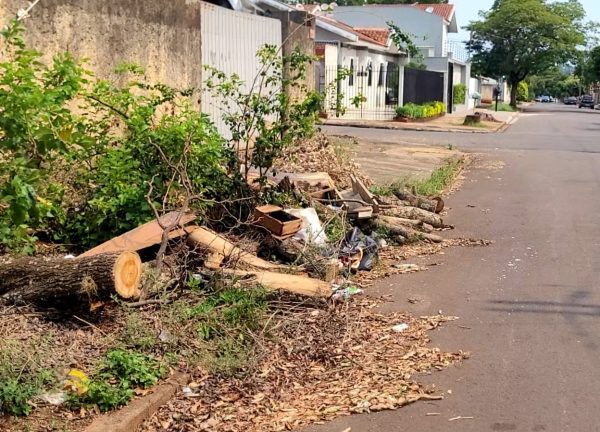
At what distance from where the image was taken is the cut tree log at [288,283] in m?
6.49

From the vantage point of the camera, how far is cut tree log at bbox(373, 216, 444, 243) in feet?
30.2

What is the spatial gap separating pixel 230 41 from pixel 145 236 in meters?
5.83

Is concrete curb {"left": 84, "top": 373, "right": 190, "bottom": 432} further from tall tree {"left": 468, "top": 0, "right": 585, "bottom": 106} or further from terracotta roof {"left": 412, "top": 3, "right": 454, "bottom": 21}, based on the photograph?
tall tree {"left": 468, "top": 0, "right": 585, "bottom": 106}

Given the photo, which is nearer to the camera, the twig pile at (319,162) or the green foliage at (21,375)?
the green foliage at (21,375)

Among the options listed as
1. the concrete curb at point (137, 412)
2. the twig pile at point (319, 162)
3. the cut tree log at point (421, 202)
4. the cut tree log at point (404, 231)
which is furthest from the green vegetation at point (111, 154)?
the cut tree log at point (421, 202)

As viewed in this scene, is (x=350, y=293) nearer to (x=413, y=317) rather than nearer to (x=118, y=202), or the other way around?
(x=413, y=317)

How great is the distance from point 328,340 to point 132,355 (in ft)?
5.09

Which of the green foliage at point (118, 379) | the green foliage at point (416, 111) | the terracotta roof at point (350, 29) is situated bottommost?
the green foliage at point (118, 379)

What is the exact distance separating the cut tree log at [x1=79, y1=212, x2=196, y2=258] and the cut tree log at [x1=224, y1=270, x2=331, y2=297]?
0.72 meters

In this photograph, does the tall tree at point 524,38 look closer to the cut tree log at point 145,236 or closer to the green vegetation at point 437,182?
the green vegetation at point 437,182

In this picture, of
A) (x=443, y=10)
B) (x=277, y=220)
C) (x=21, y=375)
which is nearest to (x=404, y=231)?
(x=277, y=220)

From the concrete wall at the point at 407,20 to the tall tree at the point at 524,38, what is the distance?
7.61 m

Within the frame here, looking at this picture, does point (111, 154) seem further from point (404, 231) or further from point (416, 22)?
point (416, 22)

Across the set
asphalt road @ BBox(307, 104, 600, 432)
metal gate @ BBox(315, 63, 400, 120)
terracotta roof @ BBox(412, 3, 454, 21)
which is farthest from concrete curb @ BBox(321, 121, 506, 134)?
terracotta roof @ BBox(412, 3, 454, 21)
